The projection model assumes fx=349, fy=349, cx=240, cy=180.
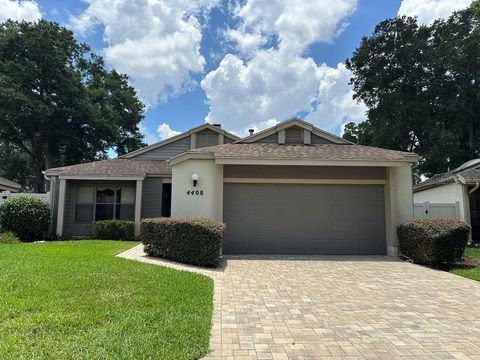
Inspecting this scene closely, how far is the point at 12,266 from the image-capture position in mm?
7410

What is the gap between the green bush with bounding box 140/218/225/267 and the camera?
28.4ft

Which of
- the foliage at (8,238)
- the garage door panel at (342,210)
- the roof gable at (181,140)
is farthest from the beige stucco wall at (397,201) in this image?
the foliage at (8,238)

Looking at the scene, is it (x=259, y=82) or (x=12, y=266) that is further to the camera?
(x=259, y=82)

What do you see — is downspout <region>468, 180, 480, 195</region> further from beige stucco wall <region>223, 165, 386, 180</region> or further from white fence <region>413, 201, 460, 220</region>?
beige stucco wall <region>223, 165, 386, 180</region>

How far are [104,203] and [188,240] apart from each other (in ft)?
27.9

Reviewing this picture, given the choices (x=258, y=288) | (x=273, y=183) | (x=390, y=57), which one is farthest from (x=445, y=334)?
(x=390, y=57)

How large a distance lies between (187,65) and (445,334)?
58.1 ft

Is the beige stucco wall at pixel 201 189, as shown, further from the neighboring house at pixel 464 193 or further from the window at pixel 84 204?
the neighboring house at pixel 464 193

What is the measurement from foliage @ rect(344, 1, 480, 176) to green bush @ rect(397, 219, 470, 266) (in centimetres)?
1780

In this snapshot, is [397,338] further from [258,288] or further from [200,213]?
[200,213]

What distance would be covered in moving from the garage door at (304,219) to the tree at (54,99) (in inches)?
863

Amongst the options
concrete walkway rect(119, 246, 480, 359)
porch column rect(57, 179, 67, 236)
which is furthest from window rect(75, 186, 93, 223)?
concrete walkway rect(119, 246, 480, 359)

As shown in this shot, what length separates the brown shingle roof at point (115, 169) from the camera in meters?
15.1

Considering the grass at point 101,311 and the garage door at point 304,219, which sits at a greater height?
the garage door at point 304,219
